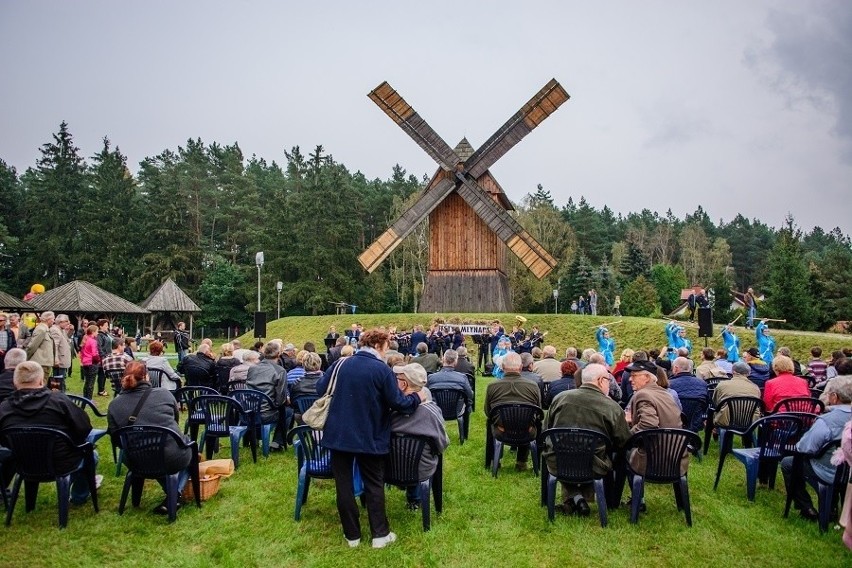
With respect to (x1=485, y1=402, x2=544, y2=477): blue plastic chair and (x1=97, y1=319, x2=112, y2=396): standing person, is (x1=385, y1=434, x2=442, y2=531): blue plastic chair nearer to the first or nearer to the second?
(x1=485, y1=402, x2=544, y2=477): blue plastic chair

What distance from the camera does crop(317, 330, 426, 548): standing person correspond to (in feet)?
14.7

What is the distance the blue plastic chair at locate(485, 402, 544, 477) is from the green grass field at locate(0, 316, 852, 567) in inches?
14.9

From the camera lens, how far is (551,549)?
4539 millimetres

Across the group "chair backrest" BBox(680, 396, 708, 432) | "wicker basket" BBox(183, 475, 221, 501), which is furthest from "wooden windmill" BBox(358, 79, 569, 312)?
"wicker basket" BBox(183, 475, 221, 501)

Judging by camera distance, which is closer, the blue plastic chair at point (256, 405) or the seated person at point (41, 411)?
the seated person at point (41, 411)

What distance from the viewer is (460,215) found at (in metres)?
25.5

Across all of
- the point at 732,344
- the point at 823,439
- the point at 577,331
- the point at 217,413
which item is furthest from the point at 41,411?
the point at 577,331

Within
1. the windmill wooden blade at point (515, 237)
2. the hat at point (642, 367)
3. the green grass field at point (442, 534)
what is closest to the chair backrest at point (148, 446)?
the green grass field at point (442, 534)

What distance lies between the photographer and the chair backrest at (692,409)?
713 centimetres

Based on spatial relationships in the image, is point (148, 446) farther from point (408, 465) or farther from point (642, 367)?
point (642, 367)

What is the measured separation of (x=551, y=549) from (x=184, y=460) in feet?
10.5

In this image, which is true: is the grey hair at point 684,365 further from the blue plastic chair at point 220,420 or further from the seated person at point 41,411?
the seated person at point 41,411

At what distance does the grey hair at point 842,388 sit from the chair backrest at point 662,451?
1.23m

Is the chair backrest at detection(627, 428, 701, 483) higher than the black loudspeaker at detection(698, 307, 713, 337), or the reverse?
the black loudspeaker at detection(698, 307, 713, 337)
